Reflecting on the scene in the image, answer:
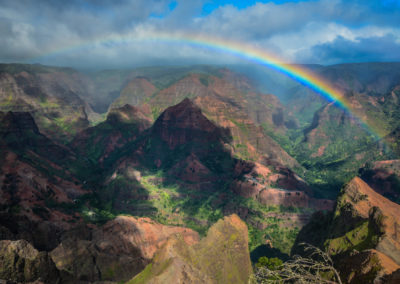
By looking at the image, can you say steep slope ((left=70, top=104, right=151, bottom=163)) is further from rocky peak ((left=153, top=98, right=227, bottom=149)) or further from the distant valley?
rocky peak ((left=153, top=98, right=227, bottom=149))

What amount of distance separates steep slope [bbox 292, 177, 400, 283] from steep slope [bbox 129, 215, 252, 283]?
56.2 feet

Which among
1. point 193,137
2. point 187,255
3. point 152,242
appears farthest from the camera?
point 193,137

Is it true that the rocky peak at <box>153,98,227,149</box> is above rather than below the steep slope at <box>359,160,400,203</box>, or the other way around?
above

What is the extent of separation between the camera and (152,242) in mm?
73875

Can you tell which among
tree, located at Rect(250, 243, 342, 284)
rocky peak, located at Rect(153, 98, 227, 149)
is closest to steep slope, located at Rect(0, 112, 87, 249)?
rocky peak, located at Rect(153, 98, 227, 149)


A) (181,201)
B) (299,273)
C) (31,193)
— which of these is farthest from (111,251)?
(299,273)

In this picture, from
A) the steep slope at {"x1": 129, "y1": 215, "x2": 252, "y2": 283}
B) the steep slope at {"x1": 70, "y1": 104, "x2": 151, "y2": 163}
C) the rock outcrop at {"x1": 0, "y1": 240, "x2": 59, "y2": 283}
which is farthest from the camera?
the steep slope at {"x1": 70, "y1": 104, "x2": 151, "y2": 163}

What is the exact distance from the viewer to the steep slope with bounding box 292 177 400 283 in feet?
66.3

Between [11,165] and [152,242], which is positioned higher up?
[11,165]

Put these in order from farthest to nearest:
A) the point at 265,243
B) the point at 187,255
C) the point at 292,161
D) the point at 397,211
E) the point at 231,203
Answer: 1. the point at 292,161
2. the point at 231,203
3. the point at 265,243
4. the point at 397,211
5. the point at 187,255

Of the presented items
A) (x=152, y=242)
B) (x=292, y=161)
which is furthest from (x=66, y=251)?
(x=292, y=161)

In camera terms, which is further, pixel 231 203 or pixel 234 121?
pixel 234 121

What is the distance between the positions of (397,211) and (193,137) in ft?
299

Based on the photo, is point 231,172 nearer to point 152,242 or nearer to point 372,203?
point 152,242
